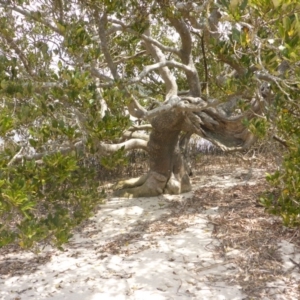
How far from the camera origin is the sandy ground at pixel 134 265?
2.91 m

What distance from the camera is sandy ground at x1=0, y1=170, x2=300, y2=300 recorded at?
2912 mm

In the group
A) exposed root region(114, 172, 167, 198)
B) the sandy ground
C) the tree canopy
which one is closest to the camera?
the tree canopy

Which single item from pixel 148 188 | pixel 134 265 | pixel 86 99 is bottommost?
pixel 134 265

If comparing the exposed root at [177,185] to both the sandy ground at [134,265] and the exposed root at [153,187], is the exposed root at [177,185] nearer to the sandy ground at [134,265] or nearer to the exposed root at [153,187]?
the exposed root at [153,187]

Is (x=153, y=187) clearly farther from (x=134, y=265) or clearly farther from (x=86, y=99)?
(x=86, y=99)

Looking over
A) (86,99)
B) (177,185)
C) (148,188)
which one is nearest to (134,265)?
(86,99)

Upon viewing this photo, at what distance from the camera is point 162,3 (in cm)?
394

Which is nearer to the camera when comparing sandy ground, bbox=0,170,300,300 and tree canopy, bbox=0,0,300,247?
tree canopy, bbox=0,0,300,247

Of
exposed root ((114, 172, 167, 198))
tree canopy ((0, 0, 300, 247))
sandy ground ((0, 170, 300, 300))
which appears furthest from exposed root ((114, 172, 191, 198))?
tree canopy ((0, 0, 300, 247))

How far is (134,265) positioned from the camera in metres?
3.34

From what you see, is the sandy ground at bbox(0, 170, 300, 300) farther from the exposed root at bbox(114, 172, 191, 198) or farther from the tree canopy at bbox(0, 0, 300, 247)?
the exposed root at bbox(114, 172, 191, 198)

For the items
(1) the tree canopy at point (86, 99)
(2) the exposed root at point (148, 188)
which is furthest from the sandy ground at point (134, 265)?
(2) the exposed root at point (148, 188)

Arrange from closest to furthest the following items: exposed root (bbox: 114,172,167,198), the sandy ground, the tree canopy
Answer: the tree canopy, the sandy ground, exposed root (bbox: 114,172,167,198)

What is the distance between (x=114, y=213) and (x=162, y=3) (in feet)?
8.90
